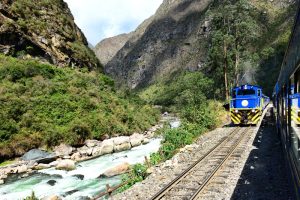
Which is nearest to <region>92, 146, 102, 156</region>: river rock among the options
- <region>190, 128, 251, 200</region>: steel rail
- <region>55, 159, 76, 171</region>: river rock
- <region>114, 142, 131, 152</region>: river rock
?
<region>114, 142, 131, 152</region>: river rock

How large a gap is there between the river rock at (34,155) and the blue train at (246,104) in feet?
64.2

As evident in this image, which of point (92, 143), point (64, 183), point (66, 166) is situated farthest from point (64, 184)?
point (92, 143)

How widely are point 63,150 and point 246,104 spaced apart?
20.1 metres

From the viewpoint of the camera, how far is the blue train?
3007 centimetres

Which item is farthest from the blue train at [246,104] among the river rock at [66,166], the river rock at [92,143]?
the river rock at [92,143]

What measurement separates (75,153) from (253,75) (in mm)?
66136

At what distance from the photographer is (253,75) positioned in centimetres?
8800

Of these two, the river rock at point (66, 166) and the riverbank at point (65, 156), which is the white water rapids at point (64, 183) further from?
the riverbank at point (65, 156)

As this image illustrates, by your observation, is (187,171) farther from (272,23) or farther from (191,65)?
(191,65)

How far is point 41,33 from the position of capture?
209ft

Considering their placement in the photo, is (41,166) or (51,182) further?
(41,166)

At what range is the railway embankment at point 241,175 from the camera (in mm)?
11773

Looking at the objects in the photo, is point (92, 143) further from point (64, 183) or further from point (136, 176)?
point (136, 176)

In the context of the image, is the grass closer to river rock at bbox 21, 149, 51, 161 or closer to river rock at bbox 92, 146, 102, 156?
river rock at bbox 21, 149, 51, 161
